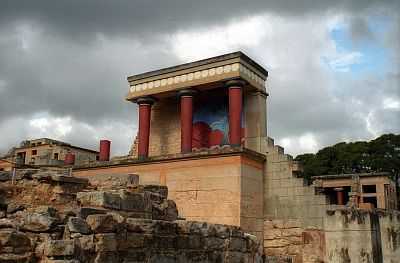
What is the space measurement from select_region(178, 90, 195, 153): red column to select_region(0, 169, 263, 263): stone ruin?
A: 7223mm

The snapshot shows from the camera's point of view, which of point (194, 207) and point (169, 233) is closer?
point (169, 233)

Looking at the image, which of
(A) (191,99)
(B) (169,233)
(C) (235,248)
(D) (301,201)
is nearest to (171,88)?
(A) (191,99)

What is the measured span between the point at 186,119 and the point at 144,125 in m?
2.22

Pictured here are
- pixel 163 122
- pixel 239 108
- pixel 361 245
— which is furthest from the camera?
pixel 163 122

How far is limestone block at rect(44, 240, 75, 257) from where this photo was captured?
5254 mm

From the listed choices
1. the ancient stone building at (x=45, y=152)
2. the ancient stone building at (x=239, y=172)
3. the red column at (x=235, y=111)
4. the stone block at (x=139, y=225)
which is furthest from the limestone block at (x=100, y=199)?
the ancient stone building at (x=45, y=152)

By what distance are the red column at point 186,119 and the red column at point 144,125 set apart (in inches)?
70.3

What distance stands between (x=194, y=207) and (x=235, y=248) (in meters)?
6.45

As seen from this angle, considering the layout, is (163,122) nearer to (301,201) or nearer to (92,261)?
(301,201)

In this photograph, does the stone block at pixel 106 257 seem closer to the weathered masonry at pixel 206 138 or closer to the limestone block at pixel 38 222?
the limestone block at pixel 38 222

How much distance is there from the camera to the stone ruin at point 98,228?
534cm

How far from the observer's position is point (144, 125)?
1822cm

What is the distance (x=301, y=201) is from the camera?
47.5 feet

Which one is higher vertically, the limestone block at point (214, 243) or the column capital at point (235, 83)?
the column capital at point (235, 83)
